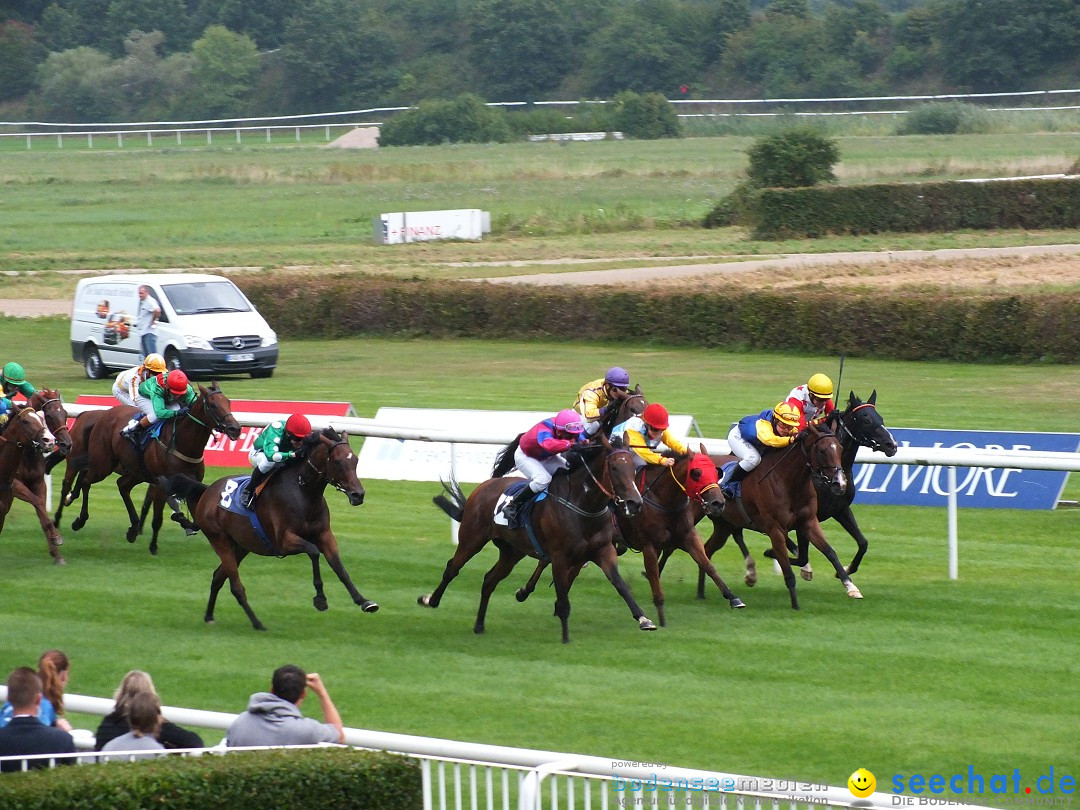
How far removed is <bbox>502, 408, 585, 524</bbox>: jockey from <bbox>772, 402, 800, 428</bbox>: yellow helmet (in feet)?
4.94

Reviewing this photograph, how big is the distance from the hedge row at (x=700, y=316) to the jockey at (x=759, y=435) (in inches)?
413

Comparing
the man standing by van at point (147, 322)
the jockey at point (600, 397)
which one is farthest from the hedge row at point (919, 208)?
the jockey at point (600, 397)

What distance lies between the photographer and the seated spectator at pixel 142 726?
522 cm

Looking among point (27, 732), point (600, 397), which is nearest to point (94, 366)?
point (600, 397)

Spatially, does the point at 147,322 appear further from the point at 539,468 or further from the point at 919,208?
the point at 919,208

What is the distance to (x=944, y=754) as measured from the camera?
654cm

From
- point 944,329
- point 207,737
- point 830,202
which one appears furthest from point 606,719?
point 830,202

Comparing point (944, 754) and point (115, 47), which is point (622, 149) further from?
point (944, 754)

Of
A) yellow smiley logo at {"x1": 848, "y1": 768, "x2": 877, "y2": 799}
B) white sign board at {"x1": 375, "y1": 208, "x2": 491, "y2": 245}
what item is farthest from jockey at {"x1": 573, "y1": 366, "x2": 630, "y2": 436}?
white sign board at {"x1": 375, "y1": 208, "x2": 491, "y2": 245}

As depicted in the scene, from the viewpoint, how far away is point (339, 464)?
914 cm

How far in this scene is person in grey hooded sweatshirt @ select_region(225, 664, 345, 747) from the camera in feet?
17.5

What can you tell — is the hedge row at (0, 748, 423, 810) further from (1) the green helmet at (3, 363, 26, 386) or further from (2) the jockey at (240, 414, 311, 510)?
(1) the green helmet at (3, 363, 26, 386)

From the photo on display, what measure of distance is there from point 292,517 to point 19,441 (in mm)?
2779

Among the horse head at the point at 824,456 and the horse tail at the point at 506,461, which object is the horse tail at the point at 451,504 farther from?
the horse head at the point at 824,456
